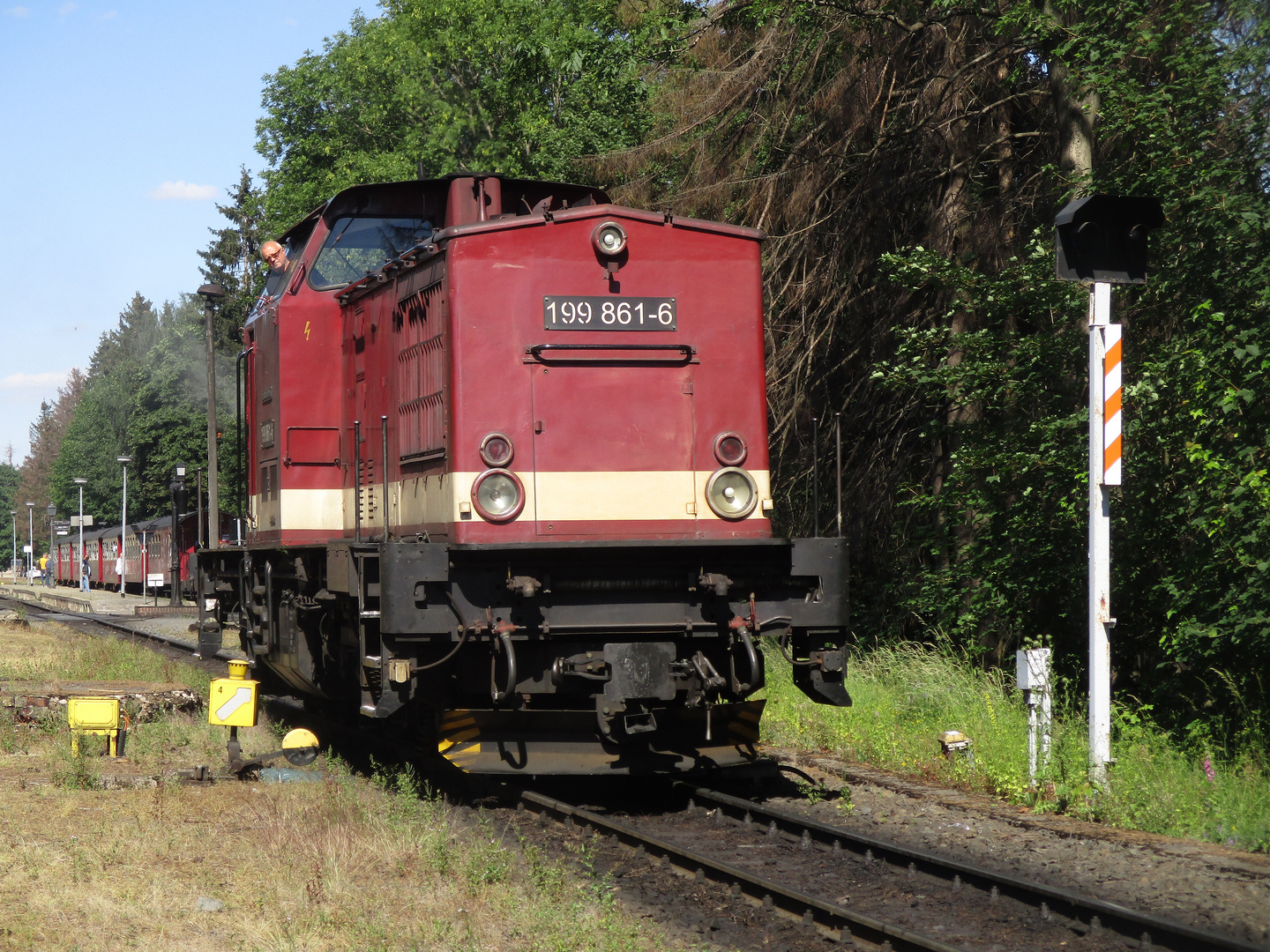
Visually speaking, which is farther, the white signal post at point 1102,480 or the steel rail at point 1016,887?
the white signal post at point 1102,480

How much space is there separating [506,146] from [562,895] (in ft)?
88.5

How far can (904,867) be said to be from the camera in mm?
6152

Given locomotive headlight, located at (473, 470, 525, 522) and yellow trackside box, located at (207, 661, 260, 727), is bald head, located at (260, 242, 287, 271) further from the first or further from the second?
locomotive headlight, located at (473, 470, 525, 522)

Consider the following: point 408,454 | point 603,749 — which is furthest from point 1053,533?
point 408,454

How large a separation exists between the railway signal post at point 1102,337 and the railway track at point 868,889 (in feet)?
6.69

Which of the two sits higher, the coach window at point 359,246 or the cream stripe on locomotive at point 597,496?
the coach window at point 359,246

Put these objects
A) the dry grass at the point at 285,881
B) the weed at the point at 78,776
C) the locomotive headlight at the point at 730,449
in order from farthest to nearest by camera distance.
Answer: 1. the weed at the point at 78,776
2. the locomotive headlight at the point at 730,449
3. the dry grass at the point at 285,881

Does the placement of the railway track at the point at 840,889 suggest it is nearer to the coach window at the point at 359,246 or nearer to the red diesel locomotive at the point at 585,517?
the red diesel locomotive at the point at 585,517

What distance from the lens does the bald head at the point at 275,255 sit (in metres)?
10.4

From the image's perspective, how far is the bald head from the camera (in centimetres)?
1037

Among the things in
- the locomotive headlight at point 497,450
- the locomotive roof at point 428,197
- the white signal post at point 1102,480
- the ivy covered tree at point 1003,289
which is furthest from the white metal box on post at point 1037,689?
the locomotive roof at point 428,197

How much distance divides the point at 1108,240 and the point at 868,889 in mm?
4434

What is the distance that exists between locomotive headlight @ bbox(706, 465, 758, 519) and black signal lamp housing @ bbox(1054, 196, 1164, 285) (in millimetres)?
2339

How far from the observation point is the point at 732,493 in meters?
7.84
